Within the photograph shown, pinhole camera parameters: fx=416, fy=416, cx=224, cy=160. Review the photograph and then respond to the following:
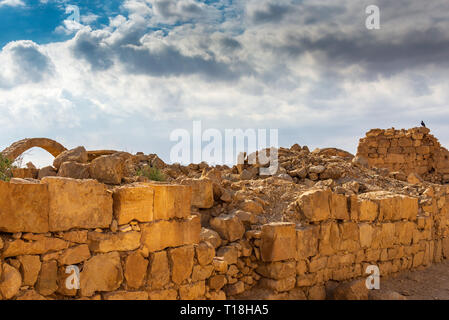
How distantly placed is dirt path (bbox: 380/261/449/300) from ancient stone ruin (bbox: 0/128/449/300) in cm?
19

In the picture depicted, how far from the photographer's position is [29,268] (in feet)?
11.6

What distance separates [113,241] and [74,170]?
112 centimetres

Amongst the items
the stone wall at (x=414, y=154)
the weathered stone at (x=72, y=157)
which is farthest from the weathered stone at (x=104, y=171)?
the stone wall at (x=414, y=154)

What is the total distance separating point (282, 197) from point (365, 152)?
485 inches

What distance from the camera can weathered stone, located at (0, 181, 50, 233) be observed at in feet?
11.2

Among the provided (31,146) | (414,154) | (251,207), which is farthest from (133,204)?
(414,154)

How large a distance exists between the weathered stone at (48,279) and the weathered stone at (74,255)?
0.08 m

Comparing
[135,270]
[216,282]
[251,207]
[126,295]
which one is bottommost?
[216,282]
